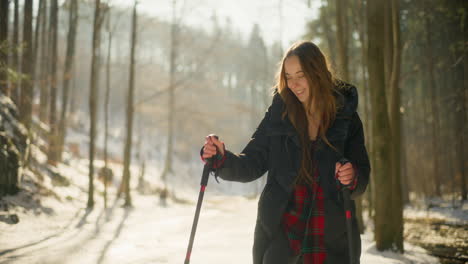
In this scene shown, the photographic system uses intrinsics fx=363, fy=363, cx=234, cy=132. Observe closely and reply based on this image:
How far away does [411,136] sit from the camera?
2284cm

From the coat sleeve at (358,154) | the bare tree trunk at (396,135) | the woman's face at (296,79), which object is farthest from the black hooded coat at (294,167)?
the bare tree trunk at (396,135)

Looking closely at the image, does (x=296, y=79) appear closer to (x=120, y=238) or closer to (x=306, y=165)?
(x=306, y=165)

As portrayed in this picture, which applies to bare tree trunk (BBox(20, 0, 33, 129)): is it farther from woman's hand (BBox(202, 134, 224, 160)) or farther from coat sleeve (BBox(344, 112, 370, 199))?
coat sleeve (BBox(344, 112, 370, 199))

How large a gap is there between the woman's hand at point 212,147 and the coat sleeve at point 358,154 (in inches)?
30.4

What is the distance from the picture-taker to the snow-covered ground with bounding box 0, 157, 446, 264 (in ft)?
16.8

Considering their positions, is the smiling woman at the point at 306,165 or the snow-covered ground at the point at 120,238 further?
the snow-covered ground at the point at 120,238

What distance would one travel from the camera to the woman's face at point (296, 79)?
2.26m

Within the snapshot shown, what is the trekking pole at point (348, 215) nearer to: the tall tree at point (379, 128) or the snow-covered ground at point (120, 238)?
the snow-covered ground at point (120, 238)

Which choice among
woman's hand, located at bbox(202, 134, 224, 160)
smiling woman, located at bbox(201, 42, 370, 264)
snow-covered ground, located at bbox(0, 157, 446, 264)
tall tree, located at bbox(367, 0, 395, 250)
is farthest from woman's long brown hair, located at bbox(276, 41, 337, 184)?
tall tree, located at bbox(367, 0, 395, 250)

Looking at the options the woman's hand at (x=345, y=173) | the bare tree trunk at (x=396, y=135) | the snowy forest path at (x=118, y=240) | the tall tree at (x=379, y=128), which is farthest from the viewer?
the bare tree trunk at (x=396, y=135)

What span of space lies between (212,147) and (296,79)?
68 centimetres

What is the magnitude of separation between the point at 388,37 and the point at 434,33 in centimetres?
654

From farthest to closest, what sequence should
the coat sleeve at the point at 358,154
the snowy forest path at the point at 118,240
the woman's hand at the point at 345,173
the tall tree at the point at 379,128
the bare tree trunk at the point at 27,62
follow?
the bare tree trunk at the point at 27,62
the tall tree at the point at 379,128
the snowy forest path at the point at 118,240
the coat sleeve at the point at 358,154
the woman's hand at the point at 345,173

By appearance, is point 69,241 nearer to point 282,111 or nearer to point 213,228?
point 213,228
